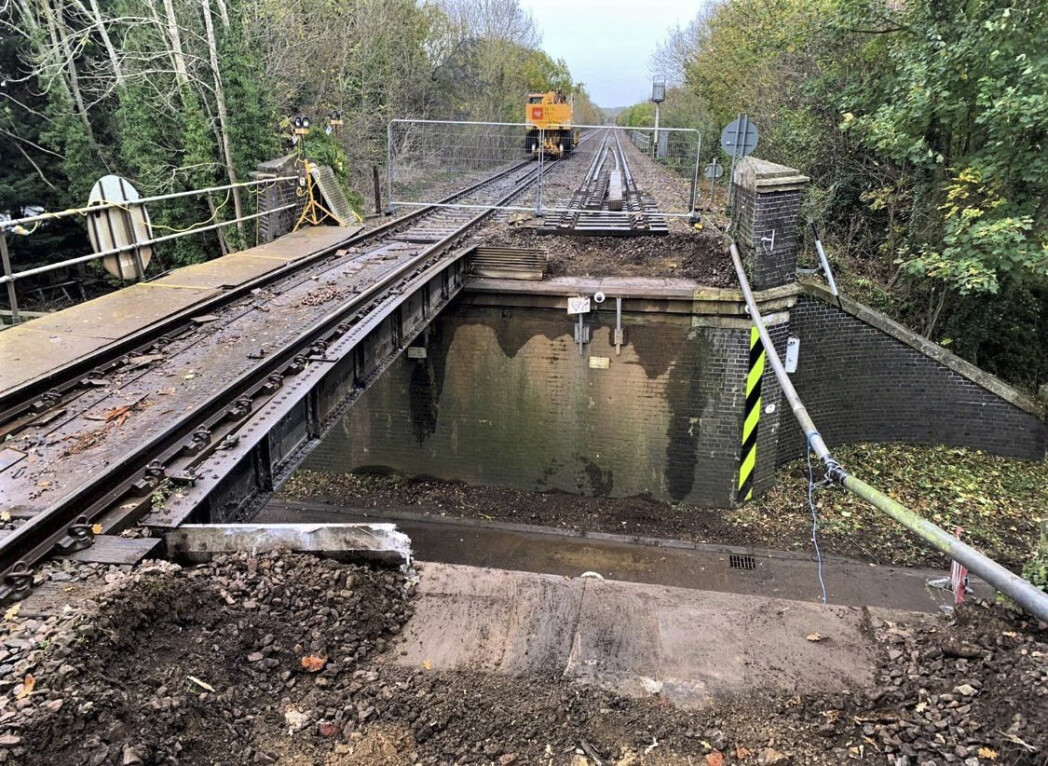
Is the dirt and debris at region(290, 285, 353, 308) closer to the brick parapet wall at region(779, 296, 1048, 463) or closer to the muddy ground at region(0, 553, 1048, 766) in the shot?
the muddy ground at region(0, 553, 1048, 766)

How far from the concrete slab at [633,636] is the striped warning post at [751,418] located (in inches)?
287

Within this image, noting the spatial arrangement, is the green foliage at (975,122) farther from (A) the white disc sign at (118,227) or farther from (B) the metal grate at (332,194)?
(A) the white disc sign at (118,227)

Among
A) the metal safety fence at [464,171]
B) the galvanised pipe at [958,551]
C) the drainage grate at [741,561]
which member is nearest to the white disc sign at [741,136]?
the metal safety fence at [464,171]

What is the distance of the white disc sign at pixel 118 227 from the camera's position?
7.71 metres

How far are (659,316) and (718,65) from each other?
19100 millimetres

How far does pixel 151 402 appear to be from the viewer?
16.6 feet

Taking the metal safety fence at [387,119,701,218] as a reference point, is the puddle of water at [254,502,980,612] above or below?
below

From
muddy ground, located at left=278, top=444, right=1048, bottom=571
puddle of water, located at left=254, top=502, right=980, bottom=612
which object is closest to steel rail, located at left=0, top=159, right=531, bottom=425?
puddle of water, located at left=254, top=502, right=980, bottom=612

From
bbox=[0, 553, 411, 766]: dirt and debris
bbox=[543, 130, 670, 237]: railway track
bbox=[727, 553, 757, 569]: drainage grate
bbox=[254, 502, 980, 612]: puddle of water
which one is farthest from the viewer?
bbox=[543, 130, 670, 237]: railway track

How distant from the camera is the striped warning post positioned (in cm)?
1034

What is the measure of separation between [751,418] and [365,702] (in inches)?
354

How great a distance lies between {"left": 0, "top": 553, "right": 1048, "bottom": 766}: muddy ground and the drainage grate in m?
6.74

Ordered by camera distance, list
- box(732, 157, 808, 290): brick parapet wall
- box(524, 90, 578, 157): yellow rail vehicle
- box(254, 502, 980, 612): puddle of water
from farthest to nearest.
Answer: box(524, 90, 578, 157): yellow rail vehicle < box(732, 157, 808, 290): brick parapet wall < box(254, 502, 980, 612): puddle of water

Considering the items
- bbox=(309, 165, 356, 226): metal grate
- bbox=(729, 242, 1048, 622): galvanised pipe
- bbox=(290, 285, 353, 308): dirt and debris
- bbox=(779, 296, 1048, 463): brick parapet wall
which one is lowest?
bbox=(779, 296, 1048, 463): brick parapet wall
